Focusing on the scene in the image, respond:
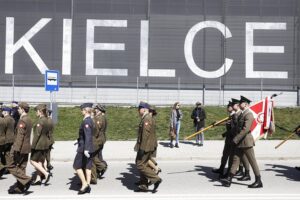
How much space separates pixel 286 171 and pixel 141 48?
63.9 ft

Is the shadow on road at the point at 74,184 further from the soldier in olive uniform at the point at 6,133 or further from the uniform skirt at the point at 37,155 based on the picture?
the soldier in olive uniform at the point at 6,133

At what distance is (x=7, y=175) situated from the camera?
11.7m

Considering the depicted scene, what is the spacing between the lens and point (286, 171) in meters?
12.5

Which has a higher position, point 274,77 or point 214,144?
Answer: point 274,77

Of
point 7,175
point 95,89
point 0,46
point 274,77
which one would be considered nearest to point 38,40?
point 0,46

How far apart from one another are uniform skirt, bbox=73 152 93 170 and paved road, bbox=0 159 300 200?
1.86 ft

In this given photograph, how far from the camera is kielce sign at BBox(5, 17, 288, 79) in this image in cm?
3027

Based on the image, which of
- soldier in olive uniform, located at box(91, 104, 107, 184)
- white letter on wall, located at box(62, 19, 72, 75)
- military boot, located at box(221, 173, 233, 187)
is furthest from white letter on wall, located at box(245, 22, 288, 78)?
military boot, located at box(221, 173, 233, 187)

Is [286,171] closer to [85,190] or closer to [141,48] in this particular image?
[85,190]

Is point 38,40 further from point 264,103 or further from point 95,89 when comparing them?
point 264,103

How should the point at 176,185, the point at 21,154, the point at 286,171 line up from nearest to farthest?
the point at 21,154 → the point at 176,185 → the point at 286,171

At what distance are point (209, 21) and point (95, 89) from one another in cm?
886

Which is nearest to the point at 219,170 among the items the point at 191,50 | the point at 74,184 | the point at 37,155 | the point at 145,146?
the point at 145,146

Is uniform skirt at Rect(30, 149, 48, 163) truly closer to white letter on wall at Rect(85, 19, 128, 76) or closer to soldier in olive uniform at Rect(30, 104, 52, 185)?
soldier in olive uniform at Rect(30, 104, 52, 185)
